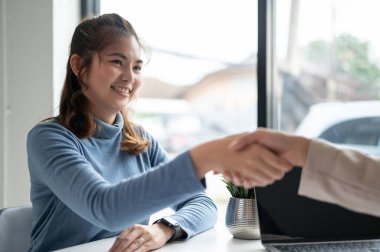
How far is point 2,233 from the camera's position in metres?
1.39

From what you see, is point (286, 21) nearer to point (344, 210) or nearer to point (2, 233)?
point (344, 210)

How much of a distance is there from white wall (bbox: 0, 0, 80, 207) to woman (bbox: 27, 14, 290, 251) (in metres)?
0.93

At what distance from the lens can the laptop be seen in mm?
1231

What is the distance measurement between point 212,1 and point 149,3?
17.6 inches

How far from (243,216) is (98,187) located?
1.64 ft

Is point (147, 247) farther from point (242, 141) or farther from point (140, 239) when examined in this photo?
point (242, 141)

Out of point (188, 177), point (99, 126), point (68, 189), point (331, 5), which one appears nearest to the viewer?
point (188, 177)

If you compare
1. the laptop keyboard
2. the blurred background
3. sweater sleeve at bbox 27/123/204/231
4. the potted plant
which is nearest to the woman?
sweater sleeve at bbox 27/123/204/231

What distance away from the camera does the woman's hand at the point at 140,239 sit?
118 centimetres

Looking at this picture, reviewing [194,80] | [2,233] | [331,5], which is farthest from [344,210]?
[194,80]

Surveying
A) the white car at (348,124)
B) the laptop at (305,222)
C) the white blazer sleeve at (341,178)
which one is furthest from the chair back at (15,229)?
the white car at (348,124)

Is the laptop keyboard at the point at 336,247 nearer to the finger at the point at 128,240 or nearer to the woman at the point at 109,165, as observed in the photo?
the woman at the point at 109,165

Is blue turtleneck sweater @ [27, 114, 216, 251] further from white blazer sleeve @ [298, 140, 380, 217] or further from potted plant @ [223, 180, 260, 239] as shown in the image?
white blazer sleeve @ [298, 140, 380, 217]

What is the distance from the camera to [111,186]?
106 centimetres
